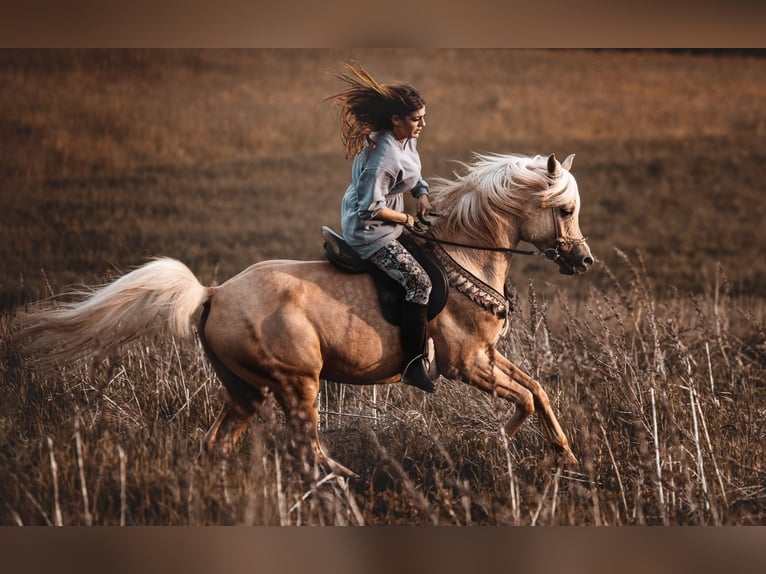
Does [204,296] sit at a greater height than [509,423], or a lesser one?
greater

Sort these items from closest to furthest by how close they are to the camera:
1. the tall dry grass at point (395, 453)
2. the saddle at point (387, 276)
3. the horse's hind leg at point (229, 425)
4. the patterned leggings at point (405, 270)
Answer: the tall dry grass at point (395, 453)
the patterned leggings at point (405, 270)
the saddle at point (387, 276)
the horse's hind leg at point (229, 425)

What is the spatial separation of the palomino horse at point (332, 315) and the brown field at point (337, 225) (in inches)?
11.2

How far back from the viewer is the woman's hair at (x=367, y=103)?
5129 mm

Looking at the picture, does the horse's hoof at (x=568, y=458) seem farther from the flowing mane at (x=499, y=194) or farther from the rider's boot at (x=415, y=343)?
the flowing mane at (x=499, y=194)

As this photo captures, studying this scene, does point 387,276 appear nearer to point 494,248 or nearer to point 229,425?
point 494,248

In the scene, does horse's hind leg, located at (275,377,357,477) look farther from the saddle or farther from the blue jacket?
the blue jacket

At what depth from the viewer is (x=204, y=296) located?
511 centimetres

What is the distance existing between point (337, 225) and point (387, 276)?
735 centimetres

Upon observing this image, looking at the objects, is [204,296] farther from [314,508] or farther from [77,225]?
[77,225]

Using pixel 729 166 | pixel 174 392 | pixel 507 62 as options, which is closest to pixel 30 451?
pixel 174 392

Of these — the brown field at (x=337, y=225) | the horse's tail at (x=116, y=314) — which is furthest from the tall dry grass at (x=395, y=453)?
the horse's tail at (x=116, y=314)

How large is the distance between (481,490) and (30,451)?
2798mm

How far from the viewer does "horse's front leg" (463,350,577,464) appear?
522 centimetres

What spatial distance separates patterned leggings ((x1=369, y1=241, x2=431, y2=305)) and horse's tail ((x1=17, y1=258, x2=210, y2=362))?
102cm
